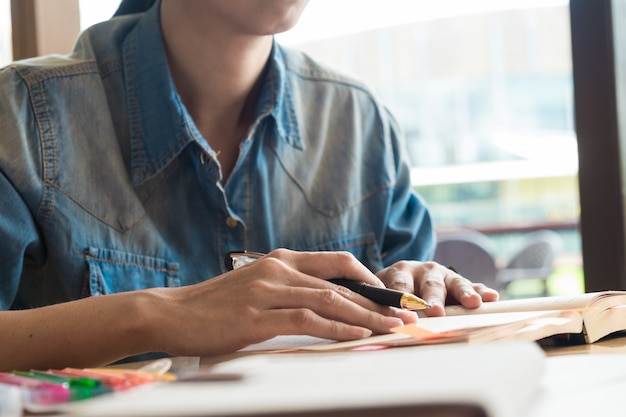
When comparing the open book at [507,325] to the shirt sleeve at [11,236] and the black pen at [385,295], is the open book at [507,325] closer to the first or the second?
the black pen at [385,295]

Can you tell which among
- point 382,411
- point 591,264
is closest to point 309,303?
point 382,411

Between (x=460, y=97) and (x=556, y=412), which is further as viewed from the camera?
(x=460, y=97)

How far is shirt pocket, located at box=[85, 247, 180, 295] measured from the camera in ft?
3.47

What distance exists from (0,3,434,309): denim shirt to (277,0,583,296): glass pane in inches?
271

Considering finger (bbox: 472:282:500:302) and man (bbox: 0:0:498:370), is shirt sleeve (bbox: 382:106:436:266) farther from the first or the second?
finger (bbox: 472:282:500:302)

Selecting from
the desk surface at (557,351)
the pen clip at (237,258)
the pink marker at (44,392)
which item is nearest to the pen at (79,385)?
the pink marker at (44,392)

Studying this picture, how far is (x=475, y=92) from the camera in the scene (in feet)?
33.0

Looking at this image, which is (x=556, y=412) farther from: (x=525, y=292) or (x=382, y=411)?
(x=525, y=292)

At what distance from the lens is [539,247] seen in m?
5.32

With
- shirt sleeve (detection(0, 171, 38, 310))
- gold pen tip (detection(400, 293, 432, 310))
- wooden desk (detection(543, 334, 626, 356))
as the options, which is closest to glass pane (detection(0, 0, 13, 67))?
shirt sleeve (detection(0, 171, 38, 310))

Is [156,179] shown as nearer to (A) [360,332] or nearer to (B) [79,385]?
(A) [360,332]

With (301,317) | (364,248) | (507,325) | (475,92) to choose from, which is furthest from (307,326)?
(475,92)

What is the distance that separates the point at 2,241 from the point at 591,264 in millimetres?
998

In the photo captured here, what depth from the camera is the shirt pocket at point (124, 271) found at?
1.06 m
